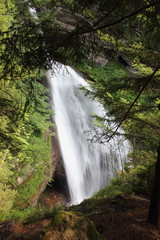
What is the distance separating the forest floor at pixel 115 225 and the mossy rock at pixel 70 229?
0.34m

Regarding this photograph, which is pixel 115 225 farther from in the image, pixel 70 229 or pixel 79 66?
pixel 79 66

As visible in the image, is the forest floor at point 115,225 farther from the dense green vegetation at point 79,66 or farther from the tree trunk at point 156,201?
the dense green vegetation at point 79,66

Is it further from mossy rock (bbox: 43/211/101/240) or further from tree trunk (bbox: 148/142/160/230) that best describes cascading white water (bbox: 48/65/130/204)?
mossy rock (bbox: 43/211/101/240)

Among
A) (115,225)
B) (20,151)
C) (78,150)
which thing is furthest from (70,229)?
(78,150)

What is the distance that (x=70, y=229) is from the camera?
2445mm

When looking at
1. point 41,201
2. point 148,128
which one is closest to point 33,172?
point 41,201

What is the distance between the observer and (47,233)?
2.40m

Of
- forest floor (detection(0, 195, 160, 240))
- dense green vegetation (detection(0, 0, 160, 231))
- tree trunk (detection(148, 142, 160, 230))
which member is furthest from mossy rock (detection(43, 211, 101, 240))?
tree trunk (detection(148, 142, 160, 230))

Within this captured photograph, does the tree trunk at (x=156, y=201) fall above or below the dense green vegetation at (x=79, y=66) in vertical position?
below

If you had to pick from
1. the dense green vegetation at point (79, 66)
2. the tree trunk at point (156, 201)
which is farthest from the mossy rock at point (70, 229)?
the tree trunk at point (156, 201)

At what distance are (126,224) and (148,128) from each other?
2.73 m

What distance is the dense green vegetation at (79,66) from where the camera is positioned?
2158mm

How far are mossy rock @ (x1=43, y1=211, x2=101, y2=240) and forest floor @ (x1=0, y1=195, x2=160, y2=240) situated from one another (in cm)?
34

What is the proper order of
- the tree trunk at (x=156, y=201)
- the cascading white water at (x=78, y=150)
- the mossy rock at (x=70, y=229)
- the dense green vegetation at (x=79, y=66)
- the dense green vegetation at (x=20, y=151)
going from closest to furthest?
the dense green vegetation at (x=79, y=66) → the mossy rock at (x=70, y=229) → the tree trunk at (x=156, y=201) → the dense green vegetation at (x=20, y=151) → the cascading white water at (x=78, y=150)
